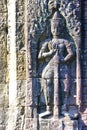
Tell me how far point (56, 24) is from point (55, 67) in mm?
649

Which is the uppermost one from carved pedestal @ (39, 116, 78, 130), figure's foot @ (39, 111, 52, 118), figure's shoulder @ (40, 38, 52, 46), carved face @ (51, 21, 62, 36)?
carved face @ (51, 21, 62, 36)

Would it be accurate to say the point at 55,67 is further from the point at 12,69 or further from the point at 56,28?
the point at 12,69

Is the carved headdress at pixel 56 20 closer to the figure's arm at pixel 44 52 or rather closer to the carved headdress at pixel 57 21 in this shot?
the carved headdress at pixel 57 21

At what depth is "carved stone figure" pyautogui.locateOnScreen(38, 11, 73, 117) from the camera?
9641mm

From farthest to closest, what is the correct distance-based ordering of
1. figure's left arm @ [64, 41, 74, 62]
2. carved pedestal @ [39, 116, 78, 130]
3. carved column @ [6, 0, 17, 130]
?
carved column @ [6, 0, 17, 130], figure's left arm @ [64, 41, 74, 62], carved pedestal @ [39, 116, 78, 130]

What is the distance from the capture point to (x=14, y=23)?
388 inches

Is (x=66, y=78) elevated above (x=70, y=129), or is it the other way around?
(x=66, y=78)

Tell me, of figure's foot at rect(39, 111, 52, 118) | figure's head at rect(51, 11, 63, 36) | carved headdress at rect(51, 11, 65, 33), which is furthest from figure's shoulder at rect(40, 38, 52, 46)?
figure's foot at rect(39, 111, 52, 118)

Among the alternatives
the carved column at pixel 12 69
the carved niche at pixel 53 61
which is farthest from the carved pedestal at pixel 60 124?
the carved column at pixel 12 69

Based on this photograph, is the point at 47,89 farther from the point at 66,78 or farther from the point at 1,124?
the point at 1,124

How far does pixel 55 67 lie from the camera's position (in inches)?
381

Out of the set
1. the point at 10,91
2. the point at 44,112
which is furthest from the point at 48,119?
the point at 10,91

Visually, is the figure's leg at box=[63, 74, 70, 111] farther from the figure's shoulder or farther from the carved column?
the carved column

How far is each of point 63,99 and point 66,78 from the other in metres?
0.32
